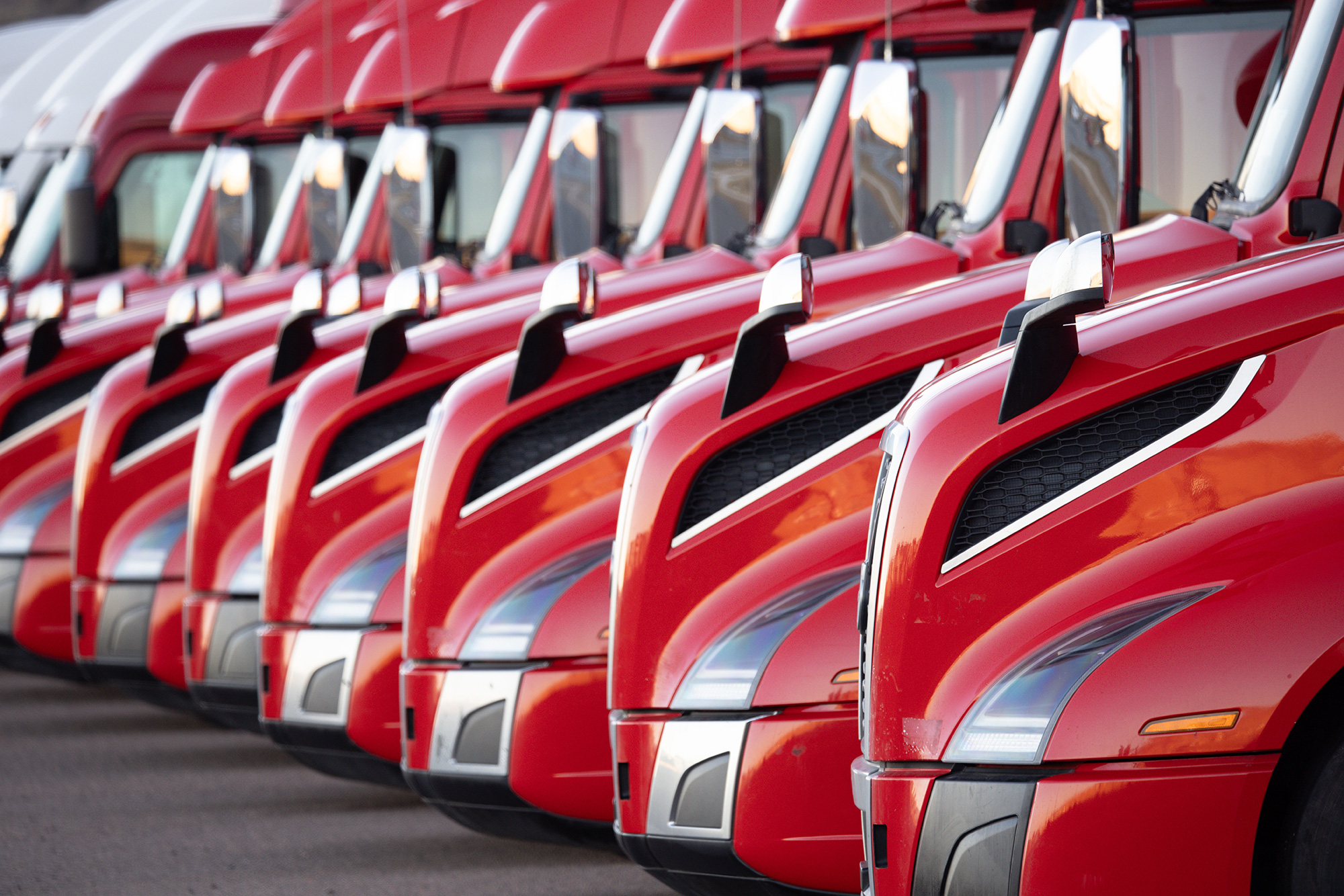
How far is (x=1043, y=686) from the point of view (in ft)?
12.0

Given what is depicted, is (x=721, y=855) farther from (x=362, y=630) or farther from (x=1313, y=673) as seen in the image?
(x=362, y=630)

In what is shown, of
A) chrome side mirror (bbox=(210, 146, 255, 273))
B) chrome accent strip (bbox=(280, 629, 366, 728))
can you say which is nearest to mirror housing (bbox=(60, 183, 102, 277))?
chrome side mirror (bbox=(210, 146, 255, 273))

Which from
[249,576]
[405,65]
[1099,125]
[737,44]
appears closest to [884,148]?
[737,44]

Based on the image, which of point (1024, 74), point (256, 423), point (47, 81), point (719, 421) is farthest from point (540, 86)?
point (47, 81)

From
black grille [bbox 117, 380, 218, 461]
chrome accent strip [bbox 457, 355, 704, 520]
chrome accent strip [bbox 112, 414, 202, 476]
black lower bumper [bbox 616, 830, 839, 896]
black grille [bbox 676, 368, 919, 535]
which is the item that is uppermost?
black grille [bbox 676, 368, 919, 535]

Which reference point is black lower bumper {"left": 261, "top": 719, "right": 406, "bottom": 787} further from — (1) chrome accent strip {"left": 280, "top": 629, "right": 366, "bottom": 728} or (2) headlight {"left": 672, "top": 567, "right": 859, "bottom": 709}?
(2) headlight {"left": 672, "top": 567, "right": 859, "bottom": 709}

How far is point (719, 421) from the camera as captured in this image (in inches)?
197

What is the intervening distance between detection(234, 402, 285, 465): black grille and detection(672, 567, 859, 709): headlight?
3.30 m

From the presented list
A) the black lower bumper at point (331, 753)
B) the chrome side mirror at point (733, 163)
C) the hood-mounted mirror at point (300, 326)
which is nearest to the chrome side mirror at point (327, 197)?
the hood-mounted mirror at point (300, 326)

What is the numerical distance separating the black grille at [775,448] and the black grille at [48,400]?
553cm

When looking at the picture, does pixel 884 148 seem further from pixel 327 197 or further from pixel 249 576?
pixel 327 197

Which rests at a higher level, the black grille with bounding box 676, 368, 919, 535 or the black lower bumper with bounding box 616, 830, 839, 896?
the black grille with bounding box 676, 368, 919, 535

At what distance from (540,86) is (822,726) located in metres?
5.56

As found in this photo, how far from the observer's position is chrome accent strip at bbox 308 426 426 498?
22.3 feet
